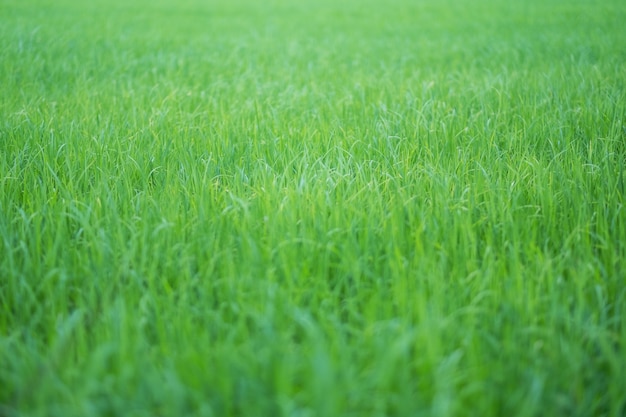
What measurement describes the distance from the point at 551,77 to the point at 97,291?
16.1 feet

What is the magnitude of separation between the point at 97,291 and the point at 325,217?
93 centimetres

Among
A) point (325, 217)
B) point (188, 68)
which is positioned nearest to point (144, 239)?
point (325, 217)

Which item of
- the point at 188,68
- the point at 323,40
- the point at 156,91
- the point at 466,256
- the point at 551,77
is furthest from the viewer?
the point at 323,40

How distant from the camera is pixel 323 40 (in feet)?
30.0

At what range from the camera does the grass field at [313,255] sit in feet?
4.44

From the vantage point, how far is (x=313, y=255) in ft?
6.43

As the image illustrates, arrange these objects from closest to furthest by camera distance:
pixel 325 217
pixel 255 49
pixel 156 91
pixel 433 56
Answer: pixel 325 217, pixel 156 91, pixel 433 56, pixel 255 49

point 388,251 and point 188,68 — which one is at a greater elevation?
point 188,68

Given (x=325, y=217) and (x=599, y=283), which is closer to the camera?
(x=599, y=283)

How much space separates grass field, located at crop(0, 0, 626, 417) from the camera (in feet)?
4.44

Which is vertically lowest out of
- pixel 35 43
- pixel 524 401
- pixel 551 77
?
pixel 524 401

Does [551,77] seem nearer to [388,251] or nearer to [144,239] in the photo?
[388,251]

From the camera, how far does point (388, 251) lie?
197 cm

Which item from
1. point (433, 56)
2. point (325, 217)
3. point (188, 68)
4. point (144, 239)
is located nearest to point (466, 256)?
point (325, 217)
